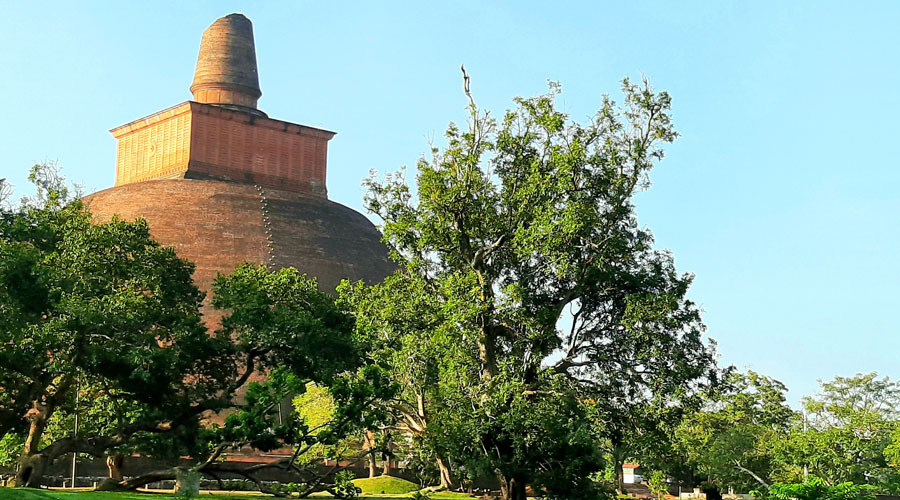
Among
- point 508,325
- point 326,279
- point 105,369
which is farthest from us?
point 326,279

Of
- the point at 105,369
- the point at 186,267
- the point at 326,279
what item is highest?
the point at 326,279

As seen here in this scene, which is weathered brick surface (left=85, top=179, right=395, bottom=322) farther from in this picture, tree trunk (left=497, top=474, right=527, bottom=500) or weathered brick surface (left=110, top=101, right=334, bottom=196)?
tree trunk (left=497, top=474, right=527, bottom=500)

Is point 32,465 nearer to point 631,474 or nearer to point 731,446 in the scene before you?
point 731,446

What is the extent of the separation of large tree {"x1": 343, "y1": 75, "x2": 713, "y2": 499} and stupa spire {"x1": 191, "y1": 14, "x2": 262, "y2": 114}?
24581 mm

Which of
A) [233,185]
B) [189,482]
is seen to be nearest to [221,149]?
[233,185]

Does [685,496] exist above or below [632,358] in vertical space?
below

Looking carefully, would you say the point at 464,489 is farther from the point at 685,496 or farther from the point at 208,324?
the point at 685,496

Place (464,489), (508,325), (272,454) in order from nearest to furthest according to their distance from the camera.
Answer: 1. (508,325)
2. (464,489)
3. (272,454)

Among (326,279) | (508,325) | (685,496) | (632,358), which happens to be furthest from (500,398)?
(685,496)

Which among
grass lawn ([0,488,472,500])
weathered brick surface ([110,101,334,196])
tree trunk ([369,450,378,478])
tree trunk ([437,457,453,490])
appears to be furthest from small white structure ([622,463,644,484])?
Answer: grass lawn ([0,488,472,500])

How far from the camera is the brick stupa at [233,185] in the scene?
3769 cm

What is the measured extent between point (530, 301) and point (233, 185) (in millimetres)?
21679

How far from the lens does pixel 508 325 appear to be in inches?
795

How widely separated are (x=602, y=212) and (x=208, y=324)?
1816 centimetres
